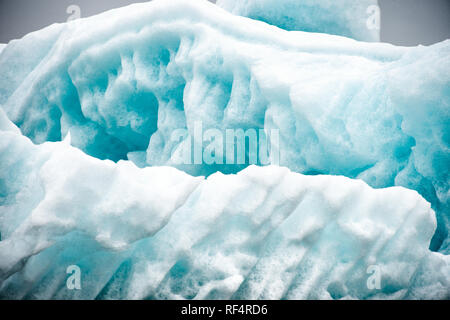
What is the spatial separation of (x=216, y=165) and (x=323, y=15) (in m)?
1.49

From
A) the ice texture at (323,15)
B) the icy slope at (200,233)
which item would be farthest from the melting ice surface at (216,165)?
the ice texture at (323,15)

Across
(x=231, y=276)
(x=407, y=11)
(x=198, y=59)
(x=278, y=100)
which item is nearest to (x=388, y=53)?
(x=278, y=100)

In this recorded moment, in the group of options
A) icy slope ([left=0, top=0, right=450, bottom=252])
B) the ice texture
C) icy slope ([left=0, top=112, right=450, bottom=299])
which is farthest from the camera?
the ice texture

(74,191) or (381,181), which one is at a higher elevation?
(74,191)

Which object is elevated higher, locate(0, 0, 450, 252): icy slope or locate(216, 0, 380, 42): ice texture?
locate(216, 0, 380, 42): ice texture

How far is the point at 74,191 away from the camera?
1.10 m

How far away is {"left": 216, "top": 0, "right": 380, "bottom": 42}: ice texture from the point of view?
2.67 m

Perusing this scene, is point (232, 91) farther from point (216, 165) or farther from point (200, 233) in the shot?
point (200, 233)

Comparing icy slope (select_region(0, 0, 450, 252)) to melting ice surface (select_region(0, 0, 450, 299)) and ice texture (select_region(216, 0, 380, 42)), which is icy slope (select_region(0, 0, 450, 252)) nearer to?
melting ice surface (select_region(0, 0, 450, 299))

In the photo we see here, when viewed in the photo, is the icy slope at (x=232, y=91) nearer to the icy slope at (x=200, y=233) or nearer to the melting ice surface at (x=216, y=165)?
the melting ice surface at (x=216, y=165)

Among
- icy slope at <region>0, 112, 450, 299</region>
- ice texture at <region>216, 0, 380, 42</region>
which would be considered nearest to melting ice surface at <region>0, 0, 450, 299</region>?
icy slope at <region>0, 112, 450, 299</region>

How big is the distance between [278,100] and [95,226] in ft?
4.04

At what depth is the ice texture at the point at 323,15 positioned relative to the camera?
267 cm

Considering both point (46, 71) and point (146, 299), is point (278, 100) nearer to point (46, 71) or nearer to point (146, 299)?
point (146, 299)
